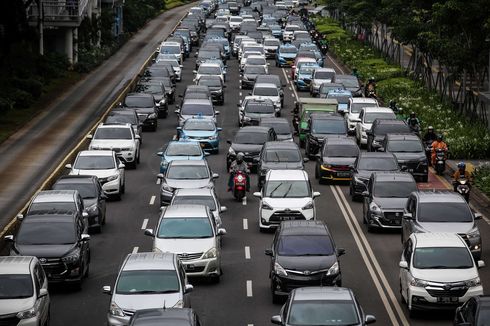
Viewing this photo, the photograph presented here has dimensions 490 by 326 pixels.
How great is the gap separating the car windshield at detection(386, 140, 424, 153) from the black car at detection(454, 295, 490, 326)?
78.0ft

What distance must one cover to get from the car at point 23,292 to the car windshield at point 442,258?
7630 mm

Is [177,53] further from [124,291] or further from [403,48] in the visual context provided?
[124,291]

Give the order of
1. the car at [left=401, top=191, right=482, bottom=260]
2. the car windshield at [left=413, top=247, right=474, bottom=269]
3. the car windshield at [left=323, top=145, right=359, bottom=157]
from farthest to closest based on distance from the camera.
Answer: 1. the car windshield at [left=323, top=145, right=359, bottom=157]
2. the car at [left=401, top=191, right=482, bottom=260]
3. the car windshield at [left=413, top=247, right=474, bottom=269]

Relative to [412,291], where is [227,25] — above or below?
below

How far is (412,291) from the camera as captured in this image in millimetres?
28281

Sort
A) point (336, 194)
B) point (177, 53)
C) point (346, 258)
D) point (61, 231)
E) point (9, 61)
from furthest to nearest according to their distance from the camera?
1. point (177, 53)
2. point (9, 61)
3. point (336, 194)
4. point (346, 258)
5. point (61, 231)

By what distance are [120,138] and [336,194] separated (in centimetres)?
951

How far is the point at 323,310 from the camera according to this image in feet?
80.0

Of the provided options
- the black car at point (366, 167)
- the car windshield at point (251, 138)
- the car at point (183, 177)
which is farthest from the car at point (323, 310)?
the car windshield at point (251, 138)

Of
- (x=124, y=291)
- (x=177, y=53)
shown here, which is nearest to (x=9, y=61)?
(x=177, y=53)

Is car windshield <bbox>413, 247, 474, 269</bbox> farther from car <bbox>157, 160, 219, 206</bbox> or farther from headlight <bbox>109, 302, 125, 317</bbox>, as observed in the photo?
car <bbox>157, 160, 219, 206</bbox>

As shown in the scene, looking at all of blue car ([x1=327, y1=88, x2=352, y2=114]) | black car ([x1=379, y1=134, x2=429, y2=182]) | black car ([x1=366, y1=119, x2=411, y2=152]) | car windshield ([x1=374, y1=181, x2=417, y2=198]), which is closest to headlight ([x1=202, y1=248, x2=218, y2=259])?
car windshield ([x1=374, y1=181, x2=417, y2=198])

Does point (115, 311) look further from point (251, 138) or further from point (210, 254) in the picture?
point (251, 138)

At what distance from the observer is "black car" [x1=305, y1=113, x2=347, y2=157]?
53.2 meters
